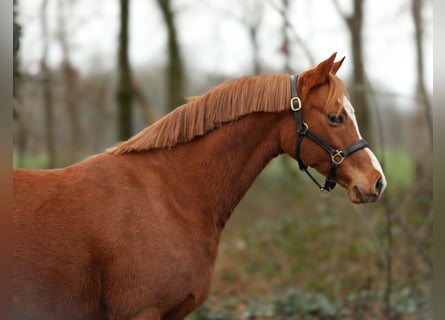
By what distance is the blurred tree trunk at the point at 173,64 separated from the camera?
12516 mm

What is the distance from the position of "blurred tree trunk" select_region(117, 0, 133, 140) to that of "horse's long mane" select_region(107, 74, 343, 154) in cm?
589

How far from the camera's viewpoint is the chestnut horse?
11.2 feet

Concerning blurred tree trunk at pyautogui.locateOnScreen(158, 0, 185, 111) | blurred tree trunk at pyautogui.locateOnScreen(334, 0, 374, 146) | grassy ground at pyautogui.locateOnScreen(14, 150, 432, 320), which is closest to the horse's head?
grassy ground at pyautogui.locateOnScreen(14, 150, 432, 320)

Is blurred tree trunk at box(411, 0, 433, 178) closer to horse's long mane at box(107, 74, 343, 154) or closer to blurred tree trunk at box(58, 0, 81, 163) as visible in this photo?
horse's long mane at box(107, 74, 343, 154)

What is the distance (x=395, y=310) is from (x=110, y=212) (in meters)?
5.49

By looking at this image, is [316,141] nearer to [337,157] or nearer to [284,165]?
[337,157]

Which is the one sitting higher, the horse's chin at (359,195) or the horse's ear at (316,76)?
the horse's ear at (316,76)

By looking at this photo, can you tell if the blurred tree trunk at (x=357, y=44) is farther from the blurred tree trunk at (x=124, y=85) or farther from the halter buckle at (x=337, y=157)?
the halter buckle at (x=337, y=157)

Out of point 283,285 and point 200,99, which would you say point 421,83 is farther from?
point 200,99

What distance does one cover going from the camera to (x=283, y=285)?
9945mm

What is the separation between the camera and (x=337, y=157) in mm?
3787

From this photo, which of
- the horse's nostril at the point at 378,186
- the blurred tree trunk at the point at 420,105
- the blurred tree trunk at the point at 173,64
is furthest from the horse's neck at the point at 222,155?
the blurred tree trunk at the point at 173,64

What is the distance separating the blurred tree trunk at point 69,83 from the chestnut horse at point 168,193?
44.3 feet

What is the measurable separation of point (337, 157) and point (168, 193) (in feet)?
3.64
